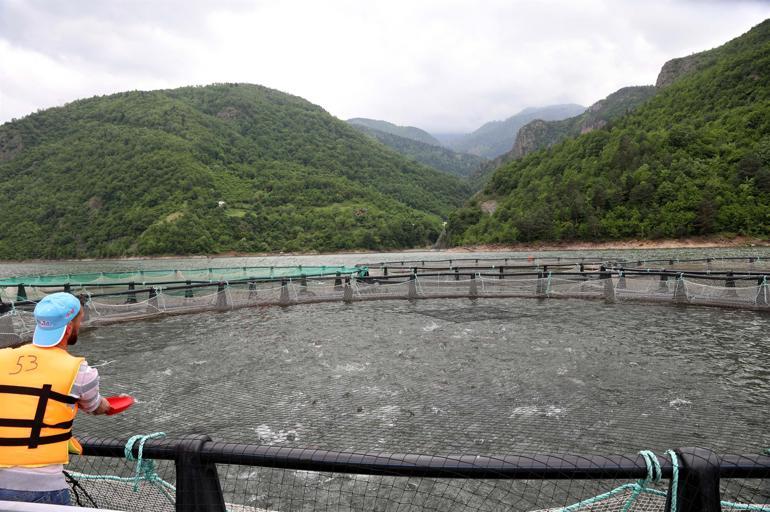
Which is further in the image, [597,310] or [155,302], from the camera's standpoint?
[155,302]

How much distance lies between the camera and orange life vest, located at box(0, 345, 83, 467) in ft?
8.52

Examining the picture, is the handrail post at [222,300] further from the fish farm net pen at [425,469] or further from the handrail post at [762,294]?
the handrail post at [762,294]

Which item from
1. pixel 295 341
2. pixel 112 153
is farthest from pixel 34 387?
pixel 112 153

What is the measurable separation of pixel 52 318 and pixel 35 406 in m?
0.54

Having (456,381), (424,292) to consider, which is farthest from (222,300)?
(456,381)

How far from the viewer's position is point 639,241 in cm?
10062

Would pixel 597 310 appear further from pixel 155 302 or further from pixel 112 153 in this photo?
pixel 112 153

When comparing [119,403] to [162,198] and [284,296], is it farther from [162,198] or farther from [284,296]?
[162,198]

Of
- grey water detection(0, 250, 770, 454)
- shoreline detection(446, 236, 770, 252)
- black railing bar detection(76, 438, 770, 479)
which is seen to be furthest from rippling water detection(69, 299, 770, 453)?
shoreline detection(446, 236, 770, 252)

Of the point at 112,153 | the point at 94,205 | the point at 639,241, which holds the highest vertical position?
the point at 112,153

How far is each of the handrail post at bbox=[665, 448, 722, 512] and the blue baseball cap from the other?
12.0 feet

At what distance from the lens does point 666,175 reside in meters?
110

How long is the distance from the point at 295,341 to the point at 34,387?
1069 cm

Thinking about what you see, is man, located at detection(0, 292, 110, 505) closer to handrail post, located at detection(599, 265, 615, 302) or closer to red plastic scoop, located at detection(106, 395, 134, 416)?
red plastic scoop, located at detection(106, 395, 134, 416)
